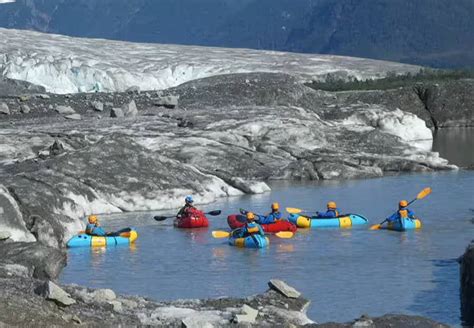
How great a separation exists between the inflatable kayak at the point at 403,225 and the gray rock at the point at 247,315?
14.4m

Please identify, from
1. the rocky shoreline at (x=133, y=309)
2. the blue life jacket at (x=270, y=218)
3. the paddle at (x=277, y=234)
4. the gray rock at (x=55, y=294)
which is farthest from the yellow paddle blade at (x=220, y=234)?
the gray rock at (x=55, y=294)

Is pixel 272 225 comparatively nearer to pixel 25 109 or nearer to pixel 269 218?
pixel 269 218

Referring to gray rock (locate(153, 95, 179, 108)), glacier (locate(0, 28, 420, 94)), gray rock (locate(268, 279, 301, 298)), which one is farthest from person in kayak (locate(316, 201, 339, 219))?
glacier (locate(0, 28, 420, 94))

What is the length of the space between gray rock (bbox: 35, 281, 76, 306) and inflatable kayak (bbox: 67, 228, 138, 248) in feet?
42.2

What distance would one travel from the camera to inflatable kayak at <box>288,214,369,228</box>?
35375 mm

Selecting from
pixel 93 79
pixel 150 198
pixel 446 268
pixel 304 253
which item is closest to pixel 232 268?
pixel 304 253

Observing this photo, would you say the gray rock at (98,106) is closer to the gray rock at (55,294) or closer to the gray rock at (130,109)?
the gray rock at (130,109)

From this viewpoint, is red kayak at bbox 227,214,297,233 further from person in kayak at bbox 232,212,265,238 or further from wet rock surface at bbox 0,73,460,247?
wet rock surface at bbox 0,73,460,247

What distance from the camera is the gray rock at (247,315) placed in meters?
19.4

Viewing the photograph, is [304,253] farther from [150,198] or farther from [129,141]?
[129,141]

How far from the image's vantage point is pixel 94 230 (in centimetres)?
3234

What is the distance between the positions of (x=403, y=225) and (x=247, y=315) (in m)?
15.2

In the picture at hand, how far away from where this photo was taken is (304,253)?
30.7m

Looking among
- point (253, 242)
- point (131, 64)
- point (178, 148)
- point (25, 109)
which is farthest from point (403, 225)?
point (131, 64)
